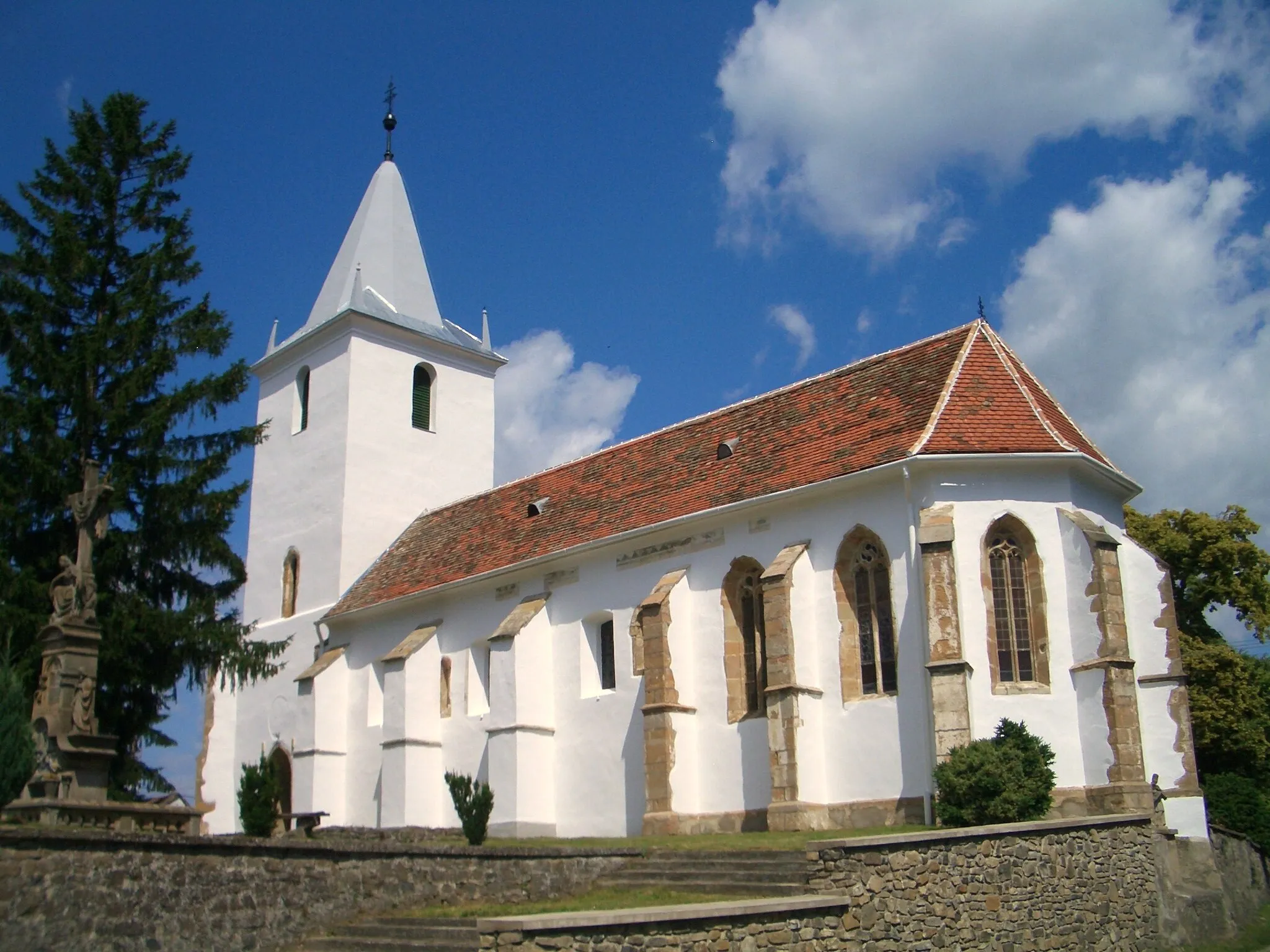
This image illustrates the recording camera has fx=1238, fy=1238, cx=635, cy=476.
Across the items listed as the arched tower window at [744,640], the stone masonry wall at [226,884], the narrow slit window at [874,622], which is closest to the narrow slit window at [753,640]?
the arched tower window at [744,640]

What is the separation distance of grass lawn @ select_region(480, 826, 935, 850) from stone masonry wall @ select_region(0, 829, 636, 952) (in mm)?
1578

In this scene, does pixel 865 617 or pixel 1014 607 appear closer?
pixel 1014 607

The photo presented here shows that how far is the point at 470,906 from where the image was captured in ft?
52.6

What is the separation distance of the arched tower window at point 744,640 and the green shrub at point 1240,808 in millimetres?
10307

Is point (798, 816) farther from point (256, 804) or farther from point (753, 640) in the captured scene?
point (256, 804)

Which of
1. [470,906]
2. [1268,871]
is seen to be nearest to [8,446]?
[470,906]

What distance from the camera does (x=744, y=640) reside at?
24.1 m

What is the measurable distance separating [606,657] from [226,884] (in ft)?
42.7

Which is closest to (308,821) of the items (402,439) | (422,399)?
(402,439)

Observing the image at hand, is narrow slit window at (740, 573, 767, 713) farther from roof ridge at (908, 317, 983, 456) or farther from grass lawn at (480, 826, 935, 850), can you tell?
roof ridge at (908, 317, 983, 456)

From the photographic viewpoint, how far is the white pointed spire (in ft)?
127

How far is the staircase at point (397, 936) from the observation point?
13.3 m

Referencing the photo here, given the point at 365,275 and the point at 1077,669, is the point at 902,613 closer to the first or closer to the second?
the point at 1077,669

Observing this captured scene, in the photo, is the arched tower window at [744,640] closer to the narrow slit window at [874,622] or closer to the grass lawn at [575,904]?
the narrow slit window at [874,622]
